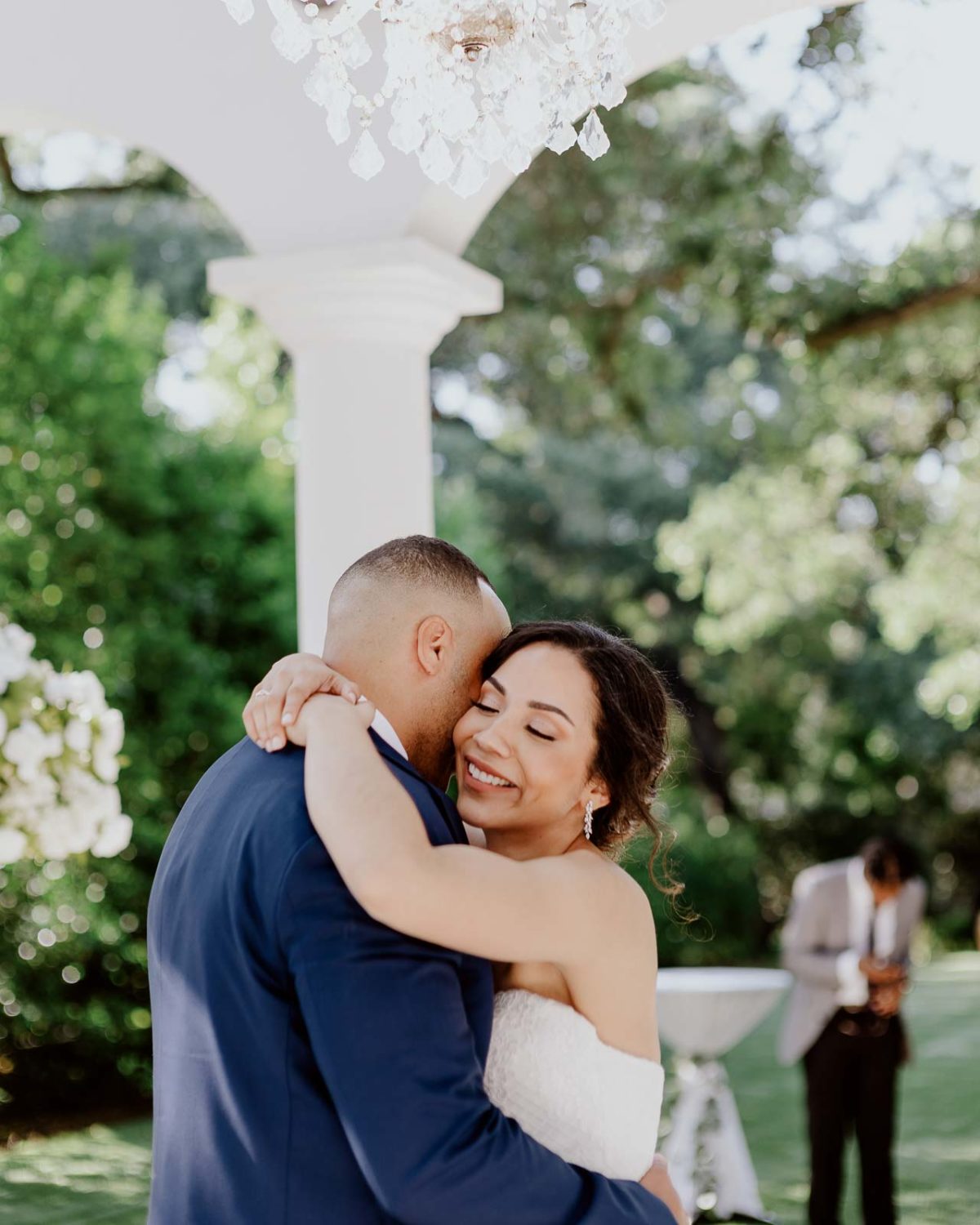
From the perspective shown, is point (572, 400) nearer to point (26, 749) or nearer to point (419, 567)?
point (26, 749)

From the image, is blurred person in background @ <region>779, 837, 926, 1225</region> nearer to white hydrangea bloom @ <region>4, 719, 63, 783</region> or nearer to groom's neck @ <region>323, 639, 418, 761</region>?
white hydrangea bloom @ <region>4, 719, 63, 783</region>

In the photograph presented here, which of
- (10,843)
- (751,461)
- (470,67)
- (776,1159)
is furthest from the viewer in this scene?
(751,461)

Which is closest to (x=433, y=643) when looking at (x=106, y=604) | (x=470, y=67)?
(x=470, y=67)

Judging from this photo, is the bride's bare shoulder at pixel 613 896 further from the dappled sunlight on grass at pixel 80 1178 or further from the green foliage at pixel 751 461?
the dappled sunlight on grass at pixel 80 1178

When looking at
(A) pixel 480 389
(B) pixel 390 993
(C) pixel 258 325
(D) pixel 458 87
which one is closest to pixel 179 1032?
(B) pixel 390 993

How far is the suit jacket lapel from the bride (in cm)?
4

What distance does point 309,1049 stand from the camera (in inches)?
67.5

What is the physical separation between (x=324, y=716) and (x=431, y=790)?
161mm

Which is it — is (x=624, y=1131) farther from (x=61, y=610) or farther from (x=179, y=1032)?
(x=61, y=610)

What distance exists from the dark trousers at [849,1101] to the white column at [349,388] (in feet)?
11.0

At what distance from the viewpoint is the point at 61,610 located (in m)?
9.63

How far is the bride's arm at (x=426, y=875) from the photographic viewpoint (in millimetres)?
1682

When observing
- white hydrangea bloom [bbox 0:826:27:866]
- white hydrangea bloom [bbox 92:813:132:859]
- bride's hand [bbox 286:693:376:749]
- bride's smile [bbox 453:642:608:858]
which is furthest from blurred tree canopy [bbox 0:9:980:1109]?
bride's hand [bbox 286:693:376:749]

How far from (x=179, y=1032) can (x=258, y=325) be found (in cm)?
1248
